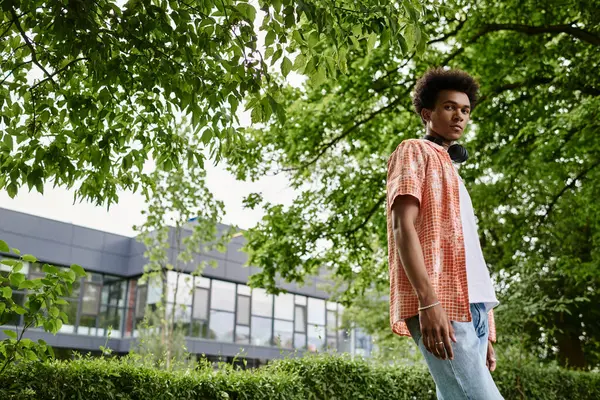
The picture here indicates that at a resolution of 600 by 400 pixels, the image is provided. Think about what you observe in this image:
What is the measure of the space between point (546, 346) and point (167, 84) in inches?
692

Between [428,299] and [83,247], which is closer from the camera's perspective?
[428,299]

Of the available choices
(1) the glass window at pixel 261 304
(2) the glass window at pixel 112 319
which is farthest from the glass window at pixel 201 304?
(2) the glass window at pixel 112 319

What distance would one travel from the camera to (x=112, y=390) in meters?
→ 5.46

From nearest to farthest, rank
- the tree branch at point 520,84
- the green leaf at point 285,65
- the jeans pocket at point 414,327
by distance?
1. the jeans pocket at point 414,327
2. the green leaf at point 285,65
3. the tree branch at point 520,84

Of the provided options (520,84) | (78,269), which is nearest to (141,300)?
(520,84)

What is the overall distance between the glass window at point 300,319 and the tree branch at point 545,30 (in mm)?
21767

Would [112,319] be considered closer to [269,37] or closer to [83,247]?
[83,247]

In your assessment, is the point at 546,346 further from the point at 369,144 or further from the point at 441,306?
the point at 441,306

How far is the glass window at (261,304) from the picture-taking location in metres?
28.6

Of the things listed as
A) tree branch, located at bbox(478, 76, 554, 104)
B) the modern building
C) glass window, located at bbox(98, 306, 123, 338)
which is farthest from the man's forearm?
glass window, located at bbox(98, 306, 123, 338)

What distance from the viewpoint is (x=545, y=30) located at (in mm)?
10648

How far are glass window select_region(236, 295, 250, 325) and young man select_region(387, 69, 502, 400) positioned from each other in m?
25.6

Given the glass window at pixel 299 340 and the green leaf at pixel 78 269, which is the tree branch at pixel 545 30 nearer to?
the green leaf at pixel 78 269

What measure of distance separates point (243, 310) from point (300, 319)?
400 cm
